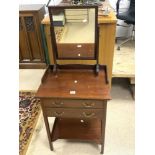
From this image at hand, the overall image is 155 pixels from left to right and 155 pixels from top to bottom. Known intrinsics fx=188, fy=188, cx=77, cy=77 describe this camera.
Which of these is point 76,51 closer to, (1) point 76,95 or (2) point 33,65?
(1) point 76,95

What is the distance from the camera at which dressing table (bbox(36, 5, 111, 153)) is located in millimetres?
1252

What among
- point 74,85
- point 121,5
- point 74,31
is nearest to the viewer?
point 74,85

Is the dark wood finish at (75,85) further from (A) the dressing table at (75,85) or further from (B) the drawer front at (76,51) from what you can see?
(B) the drawer front at (76,51)

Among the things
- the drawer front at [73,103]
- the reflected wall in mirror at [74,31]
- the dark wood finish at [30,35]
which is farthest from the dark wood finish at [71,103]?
the dark wood finish at [30,35]

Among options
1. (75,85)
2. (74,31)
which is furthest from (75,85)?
(74,31)

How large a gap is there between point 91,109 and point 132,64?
103cm

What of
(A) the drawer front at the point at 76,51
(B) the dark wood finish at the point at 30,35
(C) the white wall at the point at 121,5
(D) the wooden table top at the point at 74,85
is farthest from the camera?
(C) the white wall at the point at 121,5

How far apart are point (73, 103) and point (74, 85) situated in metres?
0.14

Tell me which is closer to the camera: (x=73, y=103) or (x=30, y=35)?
(x=73, y=103)

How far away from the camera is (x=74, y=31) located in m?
1.46

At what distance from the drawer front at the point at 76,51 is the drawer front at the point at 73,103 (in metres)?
0.38

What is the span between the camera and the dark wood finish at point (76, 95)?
1.24 meters
